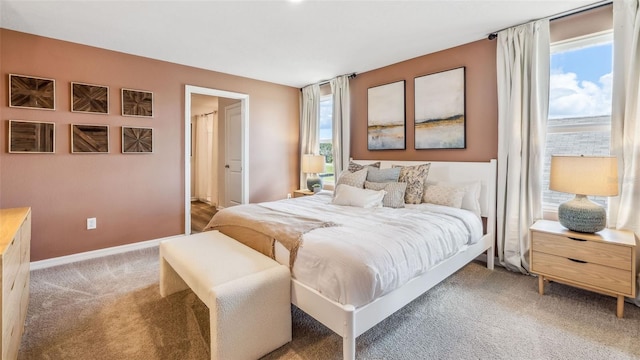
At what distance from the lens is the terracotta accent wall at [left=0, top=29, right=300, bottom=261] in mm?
2850

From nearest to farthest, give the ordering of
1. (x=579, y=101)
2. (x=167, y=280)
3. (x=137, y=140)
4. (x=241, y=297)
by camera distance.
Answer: (x=241, y=297), (x=167, y=280), (x=579, y=101), (x=137, y=140)

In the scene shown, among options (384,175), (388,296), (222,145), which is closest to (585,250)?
(388,296)

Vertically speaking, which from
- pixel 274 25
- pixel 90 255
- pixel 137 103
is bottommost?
pixel 90 255

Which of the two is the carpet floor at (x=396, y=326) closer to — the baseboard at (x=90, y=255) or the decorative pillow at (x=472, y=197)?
the baseboard at (x=90, y=255)

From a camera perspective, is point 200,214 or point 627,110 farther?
point 200,214

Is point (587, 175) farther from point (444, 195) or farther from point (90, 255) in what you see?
point (90, 255)

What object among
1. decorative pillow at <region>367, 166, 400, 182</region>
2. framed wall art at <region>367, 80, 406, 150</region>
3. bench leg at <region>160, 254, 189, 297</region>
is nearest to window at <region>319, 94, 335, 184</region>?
framed wall art at <region>367, 80, 406, 150</region>

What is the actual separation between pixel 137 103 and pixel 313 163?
248 cm

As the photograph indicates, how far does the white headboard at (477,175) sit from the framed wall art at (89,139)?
378 centimetres

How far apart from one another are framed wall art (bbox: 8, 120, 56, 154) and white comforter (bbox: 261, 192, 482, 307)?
9.08 feet

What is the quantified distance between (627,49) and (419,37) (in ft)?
5.31

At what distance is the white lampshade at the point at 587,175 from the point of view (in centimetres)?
204

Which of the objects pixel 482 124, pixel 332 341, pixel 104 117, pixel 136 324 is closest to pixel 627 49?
pixel 482 124

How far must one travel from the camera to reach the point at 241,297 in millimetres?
1542
